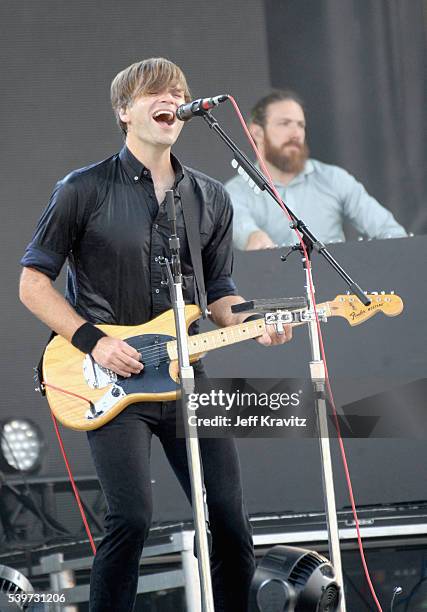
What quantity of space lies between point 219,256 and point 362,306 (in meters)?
0.53

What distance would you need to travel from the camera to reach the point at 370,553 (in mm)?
3654

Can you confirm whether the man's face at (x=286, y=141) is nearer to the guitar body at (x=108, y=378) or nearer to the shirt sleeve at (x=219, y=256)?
the shirt sleeve at (x=219, y=256)

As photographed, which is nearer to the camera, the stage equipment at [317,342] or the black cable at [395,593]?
the stage equipment at [317,342]

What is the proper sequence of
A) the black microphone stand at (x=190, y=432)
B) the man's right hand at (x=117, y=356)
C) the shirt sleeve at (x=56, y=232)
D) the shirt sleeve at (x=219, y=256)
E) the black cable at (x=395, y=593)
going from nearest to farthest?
the black microphone stand at (x=190, y=432)
the man's right hand at (x=117, y=356)
the shirt sleeve at (x=56, y=232)
the shirt sleeve at (x=219, y=256)
the black cable at (x=395, y=593)

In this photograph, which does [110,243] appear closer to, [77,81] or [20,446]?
A: [20,446]

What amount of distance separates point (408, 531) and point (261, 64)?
258 cm

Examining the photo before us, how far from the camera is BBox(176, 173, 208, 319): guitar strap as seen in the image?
3.12 m

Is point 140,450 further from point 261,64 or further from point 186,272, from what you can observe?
point 261,64

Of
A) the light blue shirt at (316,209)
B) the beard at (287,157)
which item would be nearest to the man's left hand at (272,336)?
the light blue shirt at (316,209)

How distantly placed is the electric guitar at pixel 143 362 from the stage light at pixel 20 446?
1891mm

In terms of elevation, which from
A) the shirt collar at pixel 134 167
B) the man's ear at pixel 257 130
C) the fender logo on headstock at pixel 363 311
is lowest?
the fender logo on headstock at pixel 363 311

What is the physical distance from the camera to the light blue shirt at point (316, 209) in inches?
194

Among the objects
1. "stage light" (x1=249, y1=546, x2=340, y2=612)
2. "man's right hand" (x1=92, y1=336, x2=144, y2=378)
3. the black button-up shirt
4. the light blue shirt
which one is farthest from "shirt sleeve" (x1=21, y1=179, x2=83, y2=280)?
the light blue shirt

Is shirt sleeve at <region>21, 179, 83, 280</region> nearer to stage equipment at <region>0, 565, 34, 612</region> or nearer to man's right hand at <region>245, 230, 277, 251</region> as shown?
stage equipment at <region>0, 565, 34, 612</region>
